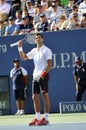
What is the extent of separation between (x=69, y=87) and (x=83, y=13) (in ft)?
7.48

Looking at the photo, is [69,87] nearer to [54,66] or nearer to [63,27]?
[54,66]

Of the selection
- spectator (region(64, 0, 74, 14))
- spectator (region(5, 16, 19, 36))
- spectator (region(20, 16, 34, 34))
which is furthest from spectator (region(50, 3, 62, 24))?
spectator (region(5, 16, 19, 36))

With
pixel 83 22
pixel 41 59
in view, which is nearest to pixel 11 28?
pixel 83 22

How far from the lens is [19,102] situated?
48.9ft

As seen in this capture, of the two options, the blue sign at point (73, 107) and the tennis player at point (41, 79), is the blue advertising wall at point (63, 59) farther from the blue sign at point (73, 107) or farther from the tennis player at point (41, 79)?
the tennis player at point (41, 79)

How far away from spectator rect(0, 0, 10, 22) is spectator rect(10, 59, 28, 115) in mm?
2646

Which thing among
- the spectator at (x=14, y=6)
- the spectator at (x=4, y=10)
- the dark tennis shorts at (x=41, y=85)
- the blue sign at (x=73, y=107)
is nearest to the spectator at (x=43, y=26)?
the spectator at (x=4, y=10)

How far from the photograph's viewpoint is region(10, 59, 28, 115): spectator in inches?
584

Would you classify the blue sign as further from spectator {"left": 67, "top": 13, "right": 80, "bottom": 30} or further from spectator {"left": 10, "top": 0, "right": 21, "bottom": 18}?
spectator {"left": 10, "top": 0, "right": 21, "bottom": 18}

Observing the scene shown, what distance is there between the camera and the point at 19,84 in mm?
14859

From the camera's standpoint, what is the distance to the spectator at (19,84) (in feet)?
48.6

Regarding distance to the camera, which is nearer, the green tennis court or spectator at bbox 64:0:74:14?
the green tennis court

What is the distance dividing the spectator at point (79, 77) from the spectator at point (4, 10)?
3.90 m

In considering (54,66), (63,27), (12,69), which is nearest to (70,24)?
(63,27)
